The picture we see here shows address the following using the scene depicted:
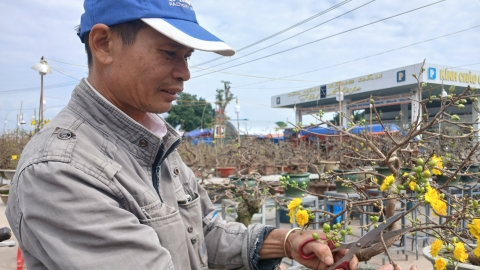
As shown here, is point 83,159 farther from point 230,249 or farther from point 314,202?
point 314,202

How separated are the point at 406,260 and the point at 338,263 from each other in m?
3.94

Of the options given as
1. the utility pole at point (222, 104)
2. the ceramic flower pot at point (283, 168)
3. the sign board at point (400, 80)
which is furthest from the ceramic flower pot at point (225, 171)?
the sign board at point (400, 80)

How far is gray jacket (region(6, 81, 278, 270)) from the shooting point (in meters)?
0.79

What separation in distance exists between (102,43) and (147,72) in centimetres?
15

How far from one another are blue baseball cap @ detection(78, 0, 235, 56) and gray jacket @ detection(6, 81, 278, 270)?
8.0 inches

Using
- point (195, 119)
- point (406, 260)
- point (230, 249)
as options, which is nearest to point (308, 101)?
point (195, 119)

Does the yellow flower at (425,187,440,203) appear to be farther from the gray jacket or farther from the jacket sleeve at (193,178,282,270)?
the gray jacket

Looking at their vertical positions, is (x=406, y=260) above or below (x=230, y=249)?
below

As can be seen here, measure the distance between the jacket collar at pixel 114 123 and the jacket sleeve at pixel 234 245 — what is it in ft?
1.45

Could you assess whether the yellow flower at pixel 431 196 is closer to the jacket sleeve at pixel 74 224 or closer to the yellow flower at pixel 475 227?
the yellow flower at pixel 475 227

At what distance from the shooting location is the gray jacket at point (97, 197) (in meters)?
0.79

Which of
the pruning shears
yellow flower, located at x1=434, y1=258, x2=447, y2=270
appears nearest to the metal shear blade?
the pruning shears

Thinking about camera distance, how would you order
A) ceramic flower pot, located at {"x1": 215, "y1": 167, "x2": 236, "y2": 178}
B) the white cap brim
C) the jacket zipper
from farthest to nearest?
ceramic flower pot, located at {"x1": 215, "y1": 167, "x2": 236, "y2": 178}
the jacket zipper
the white cap brim

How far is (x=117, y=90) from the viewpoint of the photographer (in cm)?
106
